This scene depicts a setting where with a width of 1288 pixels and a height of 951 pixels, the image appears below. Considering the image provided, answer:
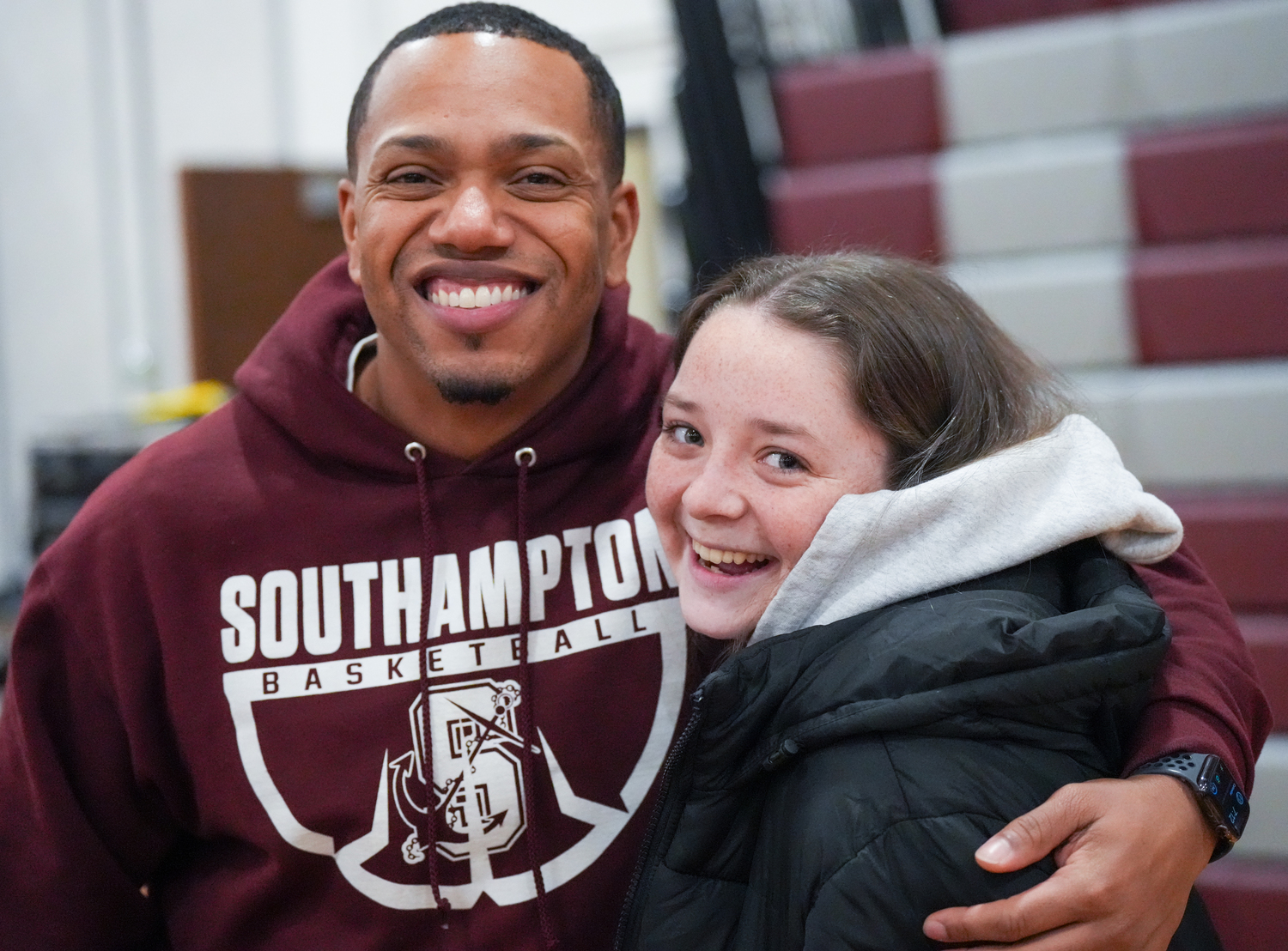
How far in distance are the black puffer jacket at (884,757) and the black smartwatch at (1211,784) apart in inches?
1.9

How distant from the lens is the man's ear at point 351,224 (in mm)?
1477

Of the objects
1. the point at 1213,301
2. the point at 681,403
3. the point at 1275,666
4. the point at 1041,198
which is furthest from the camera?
the point at 1041,198

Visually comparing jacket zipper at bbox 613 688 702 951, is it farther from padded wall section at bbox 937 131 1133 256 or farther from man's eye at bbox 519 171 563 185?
padded wall section at bbox 937 131 1133 256

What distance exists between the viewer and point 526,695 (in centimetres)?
133

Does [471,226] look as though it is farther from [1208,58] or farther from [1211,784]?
[1208,58]

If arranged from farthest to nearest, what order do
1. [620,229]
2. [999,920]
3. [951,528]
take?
[620,229]
[951,528]
[999,920]

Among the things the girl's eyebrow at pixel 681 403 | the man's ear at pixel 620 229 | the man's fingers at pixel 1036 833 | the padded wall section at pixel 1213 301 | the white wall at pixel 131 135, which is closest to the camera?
the man's fingers at pixel 1036 833

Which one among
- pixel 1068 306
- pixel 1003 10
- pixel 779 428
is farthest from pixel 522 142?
pixel 1003 10

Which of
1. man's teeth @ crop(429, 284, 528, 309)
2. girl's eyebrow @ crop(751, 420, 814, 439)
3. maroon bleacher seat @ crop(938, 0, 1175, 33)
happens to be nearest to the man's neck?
man's teeth @ crop(429, 284, 528, 309)

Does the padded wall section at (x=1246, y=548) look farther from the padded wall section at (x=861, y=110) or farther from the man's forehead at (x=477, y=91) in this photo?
the man's forehead at (x=477, y=91)

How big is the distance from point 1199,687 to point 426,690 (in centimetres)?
79

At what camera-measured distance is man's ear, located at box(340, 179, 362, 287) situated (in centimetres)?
148

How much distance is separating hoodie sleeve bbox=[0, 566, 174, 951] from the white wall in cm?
355

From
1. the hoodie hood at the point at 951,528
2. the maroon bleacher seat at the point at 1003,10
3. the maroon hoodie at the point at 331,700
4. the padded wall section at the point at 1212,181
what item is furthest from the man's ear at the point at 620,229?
the maroon bleacher seat at the point at 1003,10
